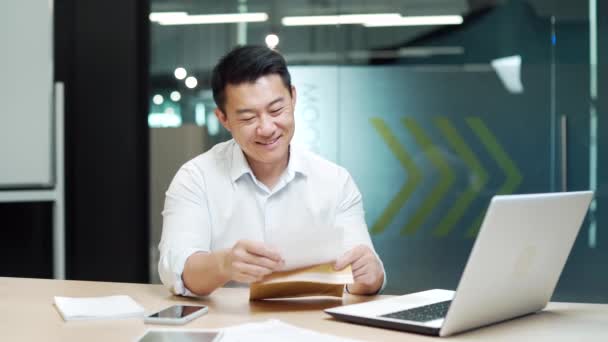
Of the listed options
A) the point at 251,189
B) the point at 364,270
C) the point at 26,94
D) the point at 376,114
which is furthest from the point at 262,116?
the point at 376,114

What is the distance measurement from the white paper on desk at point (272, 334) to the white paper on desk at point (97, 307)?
1.06ft

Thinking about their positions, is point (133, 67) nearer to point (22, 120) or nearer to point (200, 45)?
point (200, 45)

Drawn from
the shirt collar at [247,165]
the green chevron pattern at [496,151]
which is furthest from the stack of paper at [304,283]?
the green chevron pattern at [496,151]

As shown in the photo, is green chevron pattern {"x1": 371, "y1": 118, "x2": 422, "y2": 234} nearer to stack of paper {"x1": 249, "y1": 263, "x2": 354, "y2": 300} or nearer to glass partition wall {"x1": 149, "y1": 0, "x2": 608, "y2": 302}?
glass partition wall {"x1": 149, "y1": 0, "x2": 608, "y2": 302}

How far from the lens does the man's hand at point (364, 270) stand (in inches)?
77.0

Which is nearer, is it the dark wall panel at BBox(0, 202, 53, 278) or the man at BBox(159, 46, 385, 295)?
the man at BBox(159, 46, 385, 295)

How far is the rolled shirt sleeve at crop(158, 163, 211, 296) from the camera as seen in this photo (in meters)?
2.08

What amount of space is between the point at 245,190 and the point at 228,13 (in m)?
2.20

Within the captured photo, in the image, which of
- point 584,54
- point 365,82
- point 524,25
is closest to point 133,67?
point 365,82

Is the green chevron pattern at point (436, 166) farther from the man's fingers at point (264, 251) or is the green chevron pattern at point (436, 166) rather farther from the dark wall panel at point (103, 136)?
the man's fingers at point (264, 251)

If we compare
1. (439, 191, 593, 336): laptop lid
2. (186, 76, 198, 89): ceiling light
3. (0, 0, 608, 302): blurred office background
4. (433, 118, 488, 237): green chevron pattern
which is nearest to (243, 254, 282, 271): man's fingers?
(439, 191, 593, 336): laptop lid

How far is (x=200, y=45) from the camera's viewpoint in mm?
4414

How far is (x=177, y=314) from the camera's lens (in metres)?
1.75

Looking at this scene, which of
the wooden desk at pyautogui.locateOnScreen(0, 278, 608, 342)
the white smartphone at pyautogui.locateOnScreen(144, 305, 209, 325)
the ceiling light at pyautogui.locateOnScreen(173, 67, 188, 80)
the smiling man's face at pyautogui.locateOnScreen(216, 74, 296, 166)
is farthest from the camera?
the ceiling light at pyautogui.locateOnScreen(173, 67, 188, 80)
